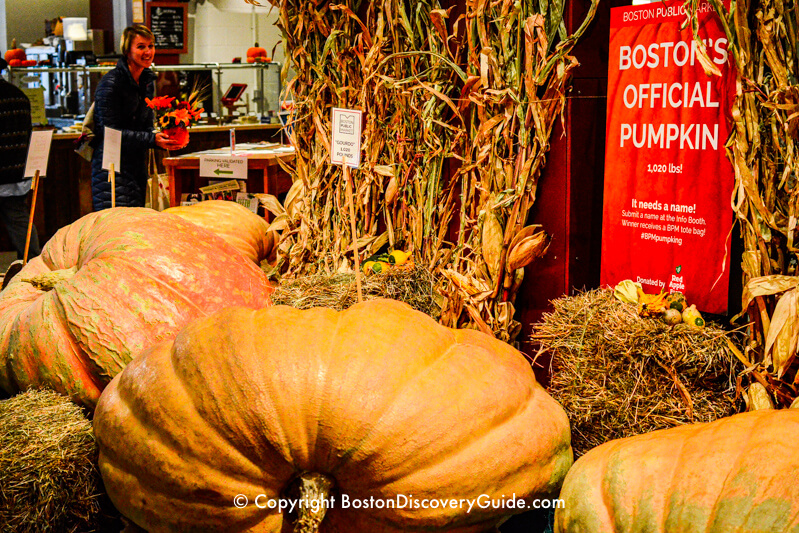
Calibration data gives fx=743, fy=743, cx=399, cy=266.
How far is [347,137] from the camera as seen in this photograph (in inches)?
96.7

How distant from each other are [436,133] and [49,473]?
1497 millimetres

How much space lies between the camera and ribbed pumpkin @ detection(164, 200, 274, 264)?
136 inches

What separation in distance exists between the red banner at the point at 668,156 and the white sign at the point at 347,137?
2.70 ft

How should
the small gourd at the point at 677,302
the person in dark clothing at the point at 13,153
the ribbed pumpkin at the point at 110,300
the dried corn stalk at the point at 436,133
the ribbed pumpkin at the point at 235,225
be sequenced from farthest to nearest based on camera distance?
1. the person in dark clothing at the point at 13,153
2. the ribbed pumpkin at the point at 235,225
3. the dried corn stalk at the point at 436,133
4. the ribbed pumpkin at the point at 110,300
5. the small gourd at the point at 677,302

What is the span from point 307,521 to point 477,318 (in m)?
0.94

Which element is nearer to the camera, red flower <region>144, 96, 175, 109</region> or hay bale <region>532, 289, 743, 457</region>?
hay bale <region>532, 289, 743, 457</region>

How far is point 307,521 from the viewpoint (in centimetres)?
141

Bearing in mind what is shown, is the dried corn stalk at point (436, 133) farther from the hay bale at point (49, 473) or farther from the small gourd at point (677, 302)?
the hay bale at point (49, 473)

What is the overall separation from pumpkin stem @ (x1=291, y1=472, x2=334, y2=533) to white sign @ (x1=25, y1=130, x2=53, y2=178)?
9.65ft

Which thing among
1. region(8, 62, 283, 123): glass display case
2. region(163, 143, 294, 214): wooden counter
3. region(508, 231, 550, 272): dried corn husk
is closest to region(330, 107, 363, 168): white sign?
region(508, 231, 550, 272): dried corn husk

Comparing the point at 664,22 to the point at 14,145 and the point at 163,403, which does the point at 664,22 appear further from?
the point at 14,145

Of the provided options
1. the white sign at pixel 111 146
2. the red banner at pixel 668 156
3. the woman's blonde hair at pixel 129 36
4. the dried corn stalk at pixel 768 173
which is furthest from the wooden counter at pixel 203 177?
the dried corn stalk at pixel 768 173

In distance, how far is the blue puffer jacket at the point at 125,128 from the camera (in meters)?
5.44

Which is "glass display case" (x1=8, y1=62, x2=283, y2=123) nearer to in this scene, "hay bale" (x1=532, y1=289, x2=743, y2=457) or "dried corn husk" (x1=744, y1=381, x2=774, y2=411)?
"hay bale" (x1=532, y1=289, x2=743, y2=457)
